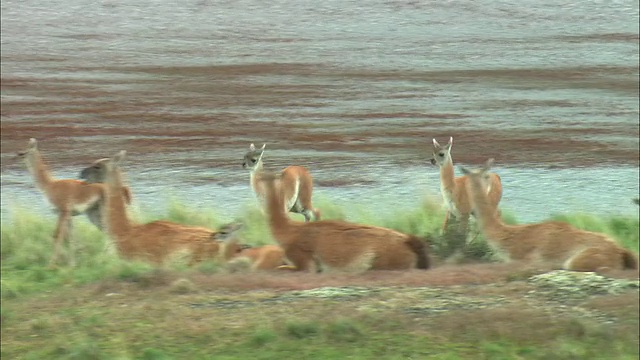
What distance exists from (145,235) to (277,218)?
60 cm

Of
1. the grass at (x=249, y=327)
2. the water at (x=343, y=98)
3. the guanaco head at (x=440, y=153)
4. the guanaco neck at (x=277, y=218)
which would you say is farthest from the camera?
the guanaco neck at (x=277, y=218)

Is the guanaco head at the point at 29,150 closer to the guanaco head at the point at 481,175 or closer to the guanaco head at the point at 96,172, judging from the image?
the guanaco head at the point at 96,172

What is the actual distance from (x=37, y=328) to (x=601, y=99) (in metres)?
2.18

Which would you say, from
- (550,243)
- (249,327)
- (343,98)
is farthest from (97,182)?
(550,243)

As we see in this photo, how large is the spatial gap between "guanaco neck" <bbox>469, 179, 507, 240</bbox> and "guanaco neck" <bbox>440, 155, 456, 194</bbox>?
0.41 ft

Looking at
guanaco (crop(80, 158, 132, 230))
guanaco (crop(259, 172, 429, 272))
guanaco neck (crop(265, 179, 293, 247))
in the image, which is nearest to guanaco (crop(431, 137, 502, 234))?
guanaco (crop(259, 172, 429, 272))

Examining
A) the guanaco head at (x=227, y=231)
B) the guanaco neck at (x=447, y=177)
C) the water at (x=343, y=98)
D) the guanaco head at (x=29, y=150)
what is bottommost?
the guanaco head at (x=227, y=231)

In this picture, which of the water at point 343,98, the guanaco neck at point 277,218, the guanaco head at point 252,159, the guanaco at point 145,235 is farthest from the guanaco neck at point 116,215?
the guanaco head at point 252,159

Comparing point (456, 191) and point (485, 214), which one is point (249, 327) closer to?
point (485, 214)

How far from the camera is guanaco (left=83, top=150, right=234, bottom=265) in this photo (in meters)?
5.40

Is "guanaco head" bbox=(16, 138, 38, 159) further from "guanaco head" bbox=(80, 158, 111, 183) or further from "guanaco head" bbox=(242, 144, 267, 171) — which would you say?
"guanaco head" bbox=(242, 144, 267, 171)

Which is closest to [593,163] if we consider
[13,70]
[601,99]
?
[601,99]

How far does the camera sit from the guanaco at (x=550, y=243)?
200 inches

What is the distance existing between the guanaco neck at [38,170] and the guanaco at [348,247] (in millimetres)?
992
